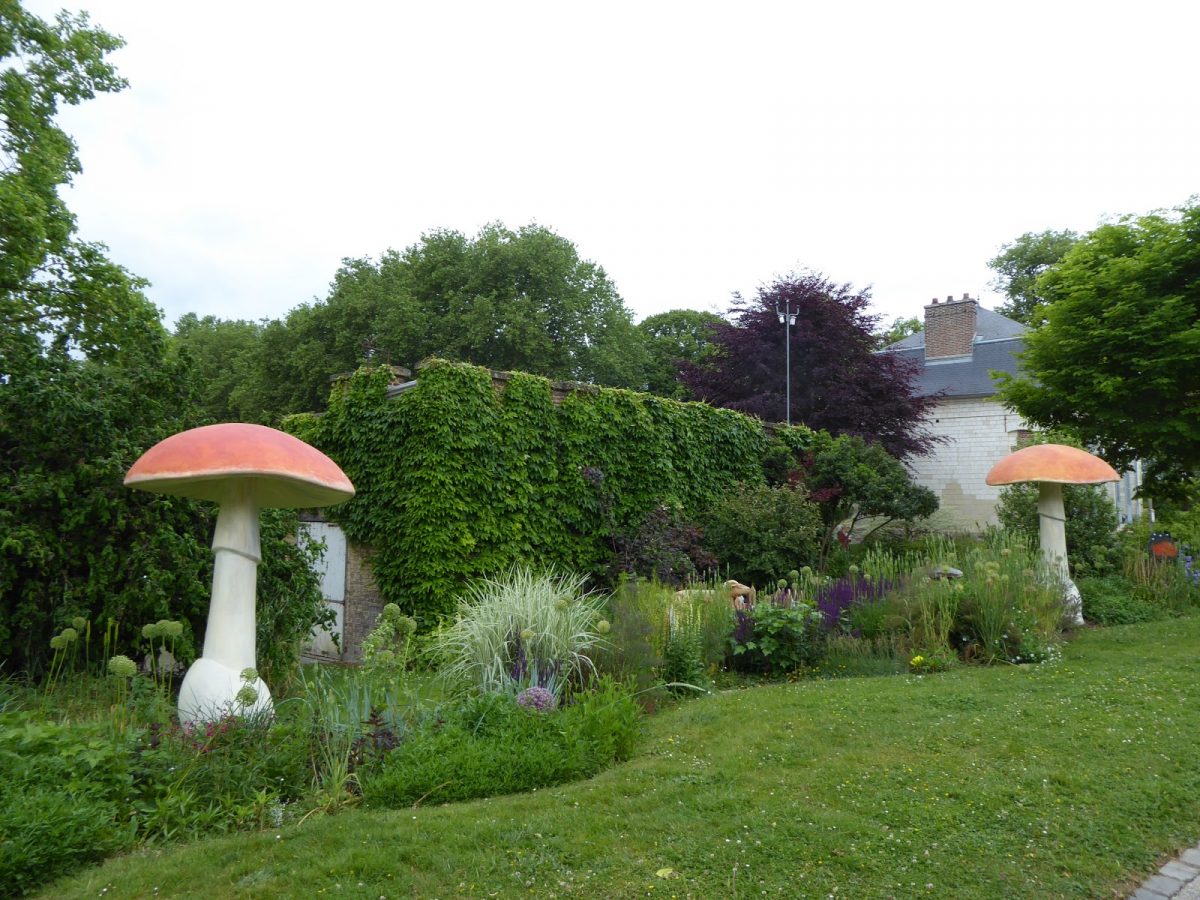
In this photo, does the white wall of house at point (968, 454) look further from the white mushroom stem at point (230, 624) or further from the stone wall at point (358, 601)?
the white mushroom stem at point (230, 624)

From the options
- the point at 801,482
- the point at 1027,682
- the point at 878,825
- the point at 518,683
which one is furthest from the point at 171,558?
the point at 801,482

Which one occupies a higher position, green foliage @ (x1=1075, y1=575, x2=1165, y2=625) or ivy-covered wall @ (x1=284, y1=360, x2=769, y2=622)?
ivy-covered wall @ (x1=284, y1=360, x2=769, y2=622)

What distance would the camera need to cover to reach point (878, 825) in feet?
12.2

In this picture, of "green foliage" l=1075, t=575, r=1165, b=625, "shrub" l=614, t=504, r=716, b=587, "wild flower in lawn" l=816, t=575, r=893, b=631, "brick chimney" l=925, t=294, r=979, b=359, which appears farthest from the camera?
"brick chimney" l=925, t=294, r=979, b=359

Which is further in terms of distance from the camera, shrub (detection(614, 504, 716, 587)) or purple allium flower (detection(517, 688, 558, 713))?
shrub (detection(614, 504, 716, 587))

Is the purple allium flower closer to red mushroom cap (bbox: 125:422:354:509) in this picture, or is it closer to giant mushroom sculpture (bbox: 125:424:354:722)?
giant mushroom sculpture (bbox: 125:424:354:722)

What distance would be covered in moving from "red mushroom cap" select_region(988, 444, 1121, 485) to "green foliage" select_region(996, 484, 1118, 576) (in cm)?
170

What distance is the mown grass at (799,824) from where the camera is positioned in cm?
320

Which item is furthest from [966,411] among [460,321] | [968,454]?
[460,321]

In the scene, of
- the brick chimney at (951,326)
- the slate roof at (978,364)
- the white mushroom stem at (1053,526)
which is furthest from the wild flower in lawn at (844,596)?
the brick chimney at (951,326)

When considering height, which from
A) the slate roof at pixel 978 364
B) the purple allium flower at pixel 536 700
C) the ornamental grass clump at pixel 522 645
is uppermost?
the slate roof at pixel 978 364

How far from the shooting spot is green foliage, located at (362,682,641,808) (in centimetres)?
419

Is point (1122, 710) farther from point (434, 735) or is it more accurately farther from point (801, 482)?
point (801, 482)

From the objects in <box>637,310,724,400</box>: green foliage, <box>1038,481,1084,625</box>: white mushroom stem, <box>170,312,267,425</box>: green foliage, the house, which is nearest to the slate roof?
the house
